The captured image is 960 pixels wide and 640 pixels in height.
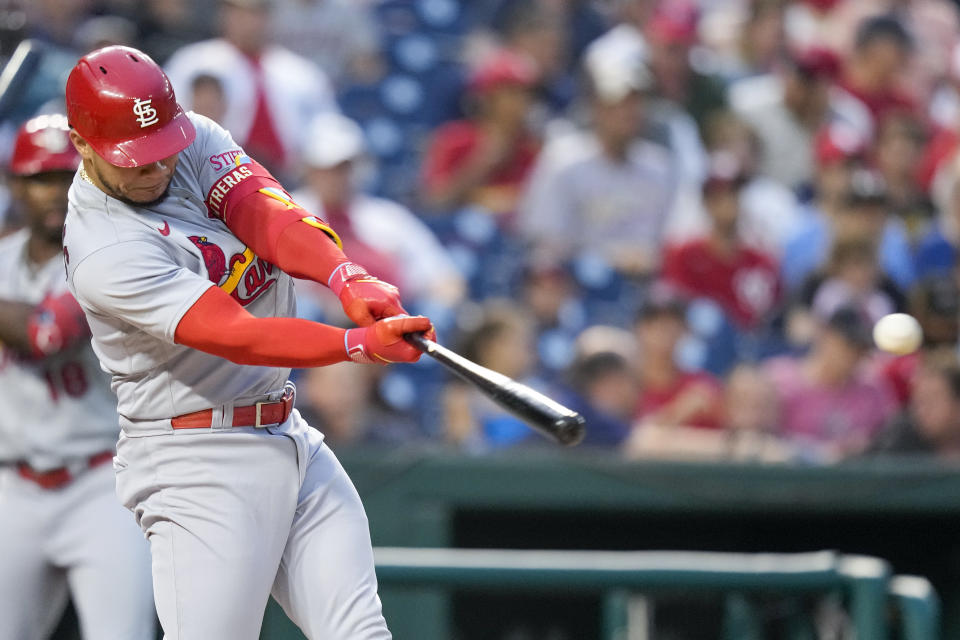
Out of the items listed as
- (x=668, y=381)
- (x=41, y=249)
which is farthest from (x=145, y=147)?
(x=668, y=381)

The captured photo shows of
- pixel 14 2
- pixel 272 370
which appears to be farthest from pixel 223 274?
pixel 14 2

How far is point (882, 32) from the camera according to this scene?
26.1ft

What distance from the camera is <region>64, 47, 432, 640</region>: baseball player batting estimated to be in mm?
2656

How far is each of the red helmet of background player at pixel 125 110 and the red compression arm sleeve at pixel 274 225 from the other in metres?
0.18

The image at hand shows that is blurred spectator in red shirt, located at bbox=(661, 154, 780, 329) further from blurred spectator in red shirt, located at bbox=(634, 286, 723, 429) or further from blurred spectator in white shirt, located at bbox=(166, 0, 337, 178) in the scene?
blurred spectator in white shirt, located at bbox=(166, 0, 337, 178)

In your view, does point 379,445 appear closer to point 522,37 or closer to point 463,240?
point 463,240

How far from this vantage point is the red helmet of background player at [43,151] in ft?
11.4

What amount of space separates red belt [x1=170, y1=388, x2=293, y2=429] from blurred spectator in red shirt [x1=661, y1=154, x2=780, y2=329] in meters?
3.76

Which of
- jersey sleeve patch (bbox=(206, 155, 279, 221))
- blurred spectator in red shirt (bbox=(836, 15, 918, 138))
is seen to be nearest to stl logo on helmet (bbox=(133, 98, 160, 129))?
jersey sleeve patch (bbox=(206, 155, 279, 221))

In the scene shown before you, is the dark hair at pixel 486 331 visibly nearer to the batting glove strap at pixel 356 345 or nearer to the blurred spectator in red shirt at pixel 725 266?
the blurred spectator in red shirt at pixel 725 266

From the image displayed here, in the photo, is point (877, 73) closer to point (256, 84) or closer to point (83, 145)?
point (256, 84)

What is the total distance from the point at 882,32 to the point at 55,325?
577cm

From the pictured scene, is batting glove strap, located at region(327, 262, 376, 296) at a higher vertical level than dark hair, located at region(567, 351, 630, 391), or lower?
lower

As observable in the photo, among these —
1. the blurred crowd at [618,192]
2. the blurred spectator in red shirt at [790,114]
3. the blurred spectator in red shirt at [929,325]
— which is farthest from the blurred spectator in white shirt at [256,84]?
the blurred spectator in red shirt at [929,325]
